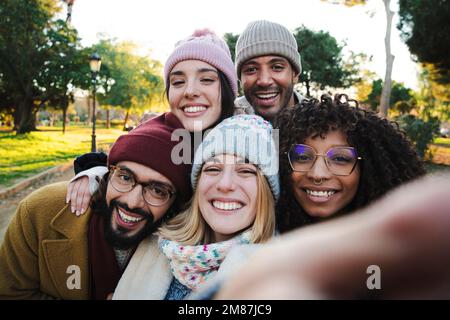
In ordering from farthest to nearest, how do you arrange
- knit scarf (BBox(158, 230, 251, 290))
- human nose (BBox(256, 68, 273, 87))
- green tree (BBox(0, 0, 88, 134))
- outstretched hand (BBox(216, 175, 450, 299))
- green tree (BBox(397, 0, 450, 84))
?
green tree (BBox(0, 0, 88, 134)) < green tree (BBox(397, 0, 450, 84)) < human nose (BBox(256, 68, 273, 87)) < knit scarf (BBox(158, 230, 251, 290)) < outstretched hand (BBox(216, 175, 450, 299))

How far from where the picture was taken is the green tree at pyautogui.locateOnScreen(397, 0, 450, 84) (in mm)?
13445

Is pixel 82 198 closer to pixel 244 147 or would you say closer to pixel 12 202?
pixel 244 147

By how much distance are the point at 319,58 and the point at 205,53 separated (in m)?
18.3

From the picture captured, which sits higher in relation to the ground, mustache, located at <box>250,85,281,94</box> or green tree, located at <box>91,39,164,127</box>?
green tree, located at <box>91,39,164,127</box>

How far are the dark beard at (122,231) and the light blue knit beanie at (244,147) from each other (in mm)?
383

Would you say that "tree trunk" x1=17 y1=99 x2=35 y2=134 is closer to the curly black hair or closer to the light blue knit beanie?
the light blue knit beanie

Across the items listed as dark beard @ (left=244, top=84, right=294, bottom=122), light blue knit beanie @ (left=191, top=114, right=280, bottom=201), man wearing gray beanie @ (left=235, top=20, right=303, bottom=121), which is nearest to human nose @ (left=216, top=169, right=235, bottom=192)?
light blue knit beanie @ (left=191, top=114, right=280, bottom=201)

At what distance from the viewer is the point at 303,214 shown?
251 cm

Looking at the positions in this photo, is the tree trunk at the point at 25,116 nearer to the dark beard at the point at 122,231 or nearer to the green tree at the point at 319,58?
the green tree at the point at 319,58

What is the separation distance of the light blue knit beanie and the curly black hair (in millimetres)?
201

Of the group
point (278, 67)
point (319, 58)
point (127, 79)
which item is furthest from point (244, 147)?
point (127, 79)

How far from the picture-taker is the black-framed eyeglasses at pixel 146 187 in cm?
223

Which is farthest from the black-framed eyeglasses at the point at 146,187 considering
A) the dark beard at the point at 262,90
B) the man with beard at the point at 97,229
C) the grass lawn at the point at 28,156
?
the grass lawn at the point at 28,156
